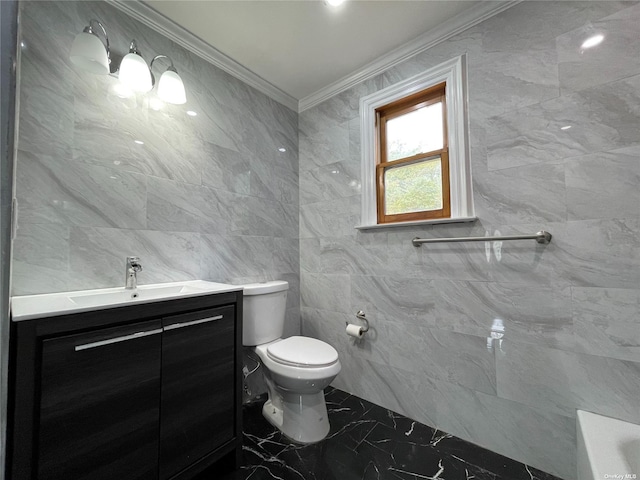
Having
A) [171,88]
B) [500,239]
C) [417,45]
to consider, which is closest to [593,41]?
[417,45]

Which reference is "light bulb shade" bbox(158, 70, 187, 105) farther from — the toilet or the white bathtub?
the white bathtub

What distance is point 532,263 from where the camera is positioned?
1365 mm

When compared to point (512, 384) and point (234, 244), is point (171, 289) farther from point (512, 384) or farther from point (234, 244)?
point (512, 384)

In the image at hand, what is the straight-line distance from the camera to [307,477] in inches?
51.5

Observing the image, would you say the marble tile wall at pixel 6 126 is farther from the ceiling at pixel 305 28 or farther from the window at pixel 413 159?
the window at pixel 413 159

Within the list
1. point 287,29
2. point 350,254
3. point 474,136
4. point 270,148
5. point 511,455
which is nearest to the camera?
point 511,455

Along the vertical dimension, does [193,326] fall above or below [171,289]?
below

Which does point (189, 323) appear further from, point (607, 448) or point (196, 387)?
point (607, 448)

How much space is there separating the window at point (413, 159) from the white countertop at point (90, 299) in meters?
1.23

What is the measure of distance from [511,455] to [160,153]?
2.53m

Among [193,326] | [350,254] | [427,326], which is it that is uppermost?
[350,254]

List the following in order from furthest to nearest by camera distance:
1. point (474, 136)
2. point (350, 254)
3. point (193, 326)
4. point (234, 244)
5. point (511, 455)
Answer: point (350, 254) → point (234, 244) → point (474, 136) → point (511, 455) → point (193, 326)

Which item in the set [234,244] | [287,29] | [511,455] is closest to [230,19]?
[287,29]

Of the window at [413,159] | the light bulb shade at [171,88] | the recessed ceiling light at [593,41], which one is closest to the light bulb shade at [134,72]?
the light bulb shade at [171,88]
